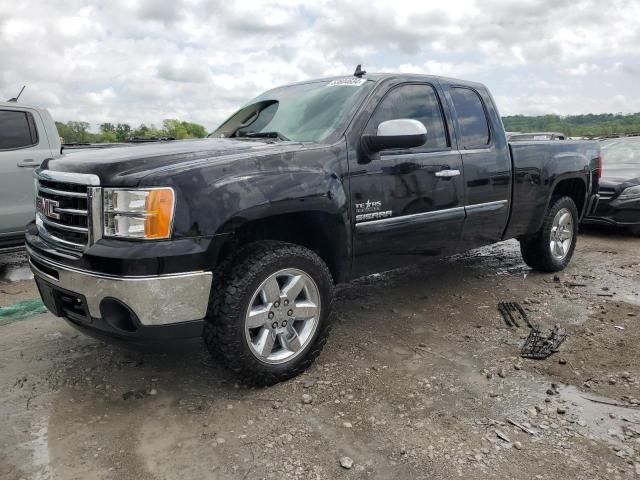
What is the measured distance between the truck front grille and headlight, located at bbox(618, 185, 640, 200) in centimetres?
747

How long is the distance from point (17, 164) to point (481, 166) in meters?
4.99

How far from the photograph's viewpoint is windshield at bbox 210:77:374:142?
3.67 metres

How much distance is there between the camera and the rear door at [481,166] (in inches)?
173

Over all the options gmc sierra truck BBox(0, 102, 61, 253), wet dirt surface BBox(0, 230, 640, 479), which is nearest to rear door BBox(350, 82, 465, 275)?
wet dirt surface BBox(0, 230, 640, 479)

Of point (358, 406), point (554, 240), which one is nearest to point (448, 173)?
point (358, 406)

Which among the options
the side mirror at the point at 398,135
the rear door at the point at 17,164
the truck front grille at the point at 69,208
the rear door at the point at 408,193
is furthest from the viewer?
the rear door at the point at 17,164

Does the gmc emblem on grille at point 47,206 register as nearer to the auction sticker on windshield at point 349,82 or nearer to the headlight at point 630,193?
the auction sticker on windshield at point 349,82

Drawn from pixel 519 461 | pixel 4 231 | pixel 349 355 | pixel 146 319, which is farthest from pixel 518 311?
pixel 4 231

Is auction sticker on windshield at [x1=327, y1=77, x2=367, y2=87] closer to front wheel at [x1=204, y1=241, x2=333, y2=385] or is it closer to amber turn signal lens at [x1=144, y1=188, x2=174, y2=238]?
front wheel at [x1=204, y1=241, x2=333, y2=385]

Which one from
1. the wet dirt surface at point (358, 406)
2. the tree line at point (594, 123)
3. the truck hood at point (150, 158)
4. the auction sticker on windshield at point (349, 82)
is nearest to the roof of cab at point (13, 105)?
the wet dirt surface at point (358, 406)

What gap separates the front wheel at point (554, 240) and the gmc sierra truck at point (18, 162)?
5440mm

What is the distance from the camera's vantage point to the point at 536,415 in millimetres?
2893

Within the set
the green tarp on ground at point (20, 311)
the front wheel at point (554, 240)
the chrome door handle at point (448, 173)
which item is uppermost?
the chrome door handle at point (448, 173)

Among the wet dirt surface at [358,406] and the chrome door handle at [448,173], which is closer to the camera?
the wet dirt surface at [358,406]
